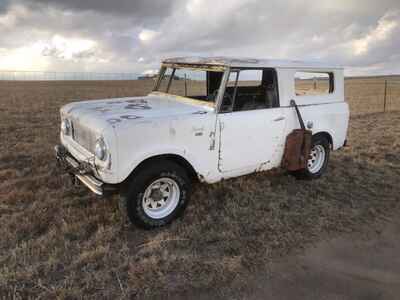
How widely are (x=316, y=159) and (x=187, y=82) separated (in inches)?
101

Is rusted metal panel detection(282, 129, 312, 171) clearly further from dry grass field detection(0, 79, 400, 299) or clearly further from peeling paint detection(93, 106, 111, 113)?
peeling paint detection(93, 106, 111, 113)

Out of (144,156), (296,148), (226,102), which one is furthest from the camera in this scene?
(296,148)

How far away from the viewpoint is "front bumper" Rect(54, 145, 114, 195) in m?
3.44

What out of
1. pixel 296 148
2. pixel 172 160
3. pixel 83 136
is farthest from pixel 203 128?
pixel 296 148

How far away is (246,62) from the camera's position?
425 cm

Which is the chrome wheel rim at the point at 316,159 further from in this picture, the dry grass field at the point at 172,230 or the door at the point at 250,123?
the door at the point at 250,123

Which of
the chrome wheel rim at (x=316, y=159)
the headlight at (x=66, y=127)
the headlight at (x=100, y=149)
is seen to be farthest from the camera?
the chrome wheel rim at (x=316, y=159)

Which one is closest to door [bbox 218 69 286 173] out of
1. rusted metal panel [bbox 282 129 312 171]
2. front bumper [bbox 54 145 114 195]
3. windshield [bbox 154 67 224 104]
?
rusted metal panel [bbox 282 129 312 171]

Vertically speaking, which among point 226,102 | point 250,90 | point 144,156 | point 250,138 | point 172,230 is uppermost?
point 250,90

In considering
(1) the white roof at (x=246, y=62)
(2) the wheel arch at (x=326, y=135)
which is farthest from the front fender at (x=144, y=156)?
(2) the wheel arch at (x=326, y=135)

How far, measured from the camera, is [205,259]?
3.28 metres

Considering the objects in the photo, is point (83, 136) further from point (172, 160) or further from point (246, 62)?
point (246, 62)

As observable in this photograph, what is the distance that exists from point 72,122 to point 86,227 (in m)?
1.35

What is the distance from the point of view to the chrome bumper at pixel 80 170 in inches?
137
